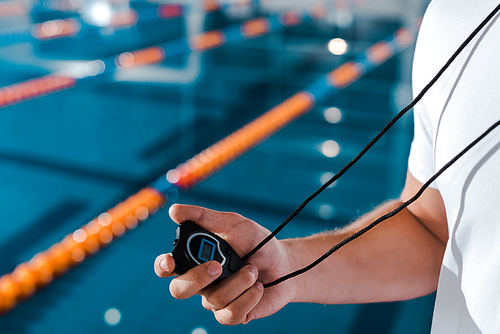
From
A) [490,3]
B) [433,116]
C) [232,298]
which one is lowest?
[232,298]

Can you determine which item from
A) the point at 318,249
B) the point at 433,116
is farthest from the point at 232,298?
the point at 433,116

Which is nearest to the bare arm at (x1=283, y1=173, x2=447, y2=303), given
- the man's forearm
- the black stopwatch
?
the man's forearm

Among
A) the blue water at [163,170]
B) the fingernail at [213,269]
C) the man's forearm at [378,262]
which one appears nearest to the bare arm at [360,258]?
the man's forearm at [378,262]

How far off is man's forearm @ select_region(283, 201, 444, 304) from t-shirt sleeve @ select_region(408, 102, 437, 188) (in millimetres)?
136

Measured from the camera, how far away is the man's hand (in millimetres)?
863

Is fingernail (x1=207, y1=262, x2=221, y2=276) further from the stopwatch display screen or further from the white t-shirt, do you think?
the white t-shirt

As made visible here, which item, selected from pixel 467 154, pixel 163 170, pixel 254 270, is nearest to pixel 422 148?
pixel 467 154

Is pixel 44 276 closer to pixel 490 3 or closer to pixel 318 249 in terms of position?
pixel 318 249

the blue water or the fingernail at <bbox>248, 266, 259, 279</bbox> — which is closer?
the fingernail at <bbox>248, 266, 259, 279</bbox>

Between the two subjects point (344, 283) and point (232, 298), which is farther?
point (344, 283)

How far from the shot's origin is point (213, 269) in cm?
85

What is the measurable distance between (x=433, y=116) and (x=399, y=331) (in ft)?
4.87

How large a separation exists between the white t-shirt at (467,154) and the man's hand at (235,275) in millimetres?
286

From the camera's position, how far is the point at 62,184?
3246mm
